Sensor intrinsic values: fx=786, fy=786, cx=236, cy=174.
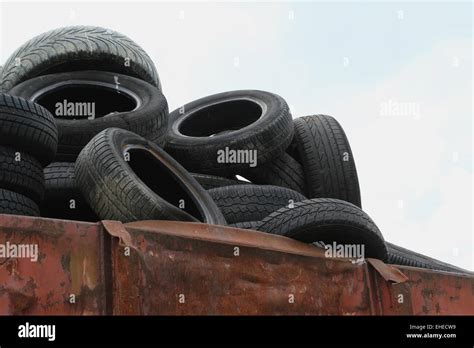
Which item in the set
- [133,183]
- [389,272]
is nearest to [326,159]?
[133,183]

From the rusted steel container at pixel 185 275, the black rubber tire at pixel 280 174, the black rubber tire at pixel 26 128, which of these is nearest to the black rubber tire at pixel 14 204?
the black rubber tire at pixel 26 128

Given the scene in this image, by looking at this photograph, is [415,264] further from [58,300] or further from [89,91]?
[58,300]

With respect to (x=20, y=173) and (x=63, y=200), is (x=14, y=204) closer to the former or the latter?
(x=20, y=173)

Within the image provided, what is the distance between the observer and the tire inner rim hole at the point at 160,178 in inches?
229

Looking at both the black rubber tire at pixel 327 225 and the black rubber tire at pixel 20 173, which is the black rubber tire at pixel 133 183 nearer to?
the black rubber tire at pixel 20 173

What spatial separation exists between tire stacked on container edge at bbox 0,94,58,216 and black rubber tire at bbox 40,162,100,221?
696 millimetres

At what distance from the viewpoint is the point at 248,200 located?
6.35 metres

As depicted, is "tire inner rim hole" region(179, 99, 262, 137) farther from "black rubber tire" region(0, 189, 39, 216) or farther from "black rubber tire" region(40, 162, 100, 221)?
"black rubber tire" region(0, 189, 39, 216)

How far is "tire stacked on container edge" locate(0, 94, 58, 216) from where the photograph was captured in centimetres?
508

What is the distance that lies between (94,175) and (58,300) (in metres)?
2.01

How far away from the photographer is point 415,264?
22.2 feet

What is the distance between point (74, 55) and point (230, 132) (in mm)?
1692

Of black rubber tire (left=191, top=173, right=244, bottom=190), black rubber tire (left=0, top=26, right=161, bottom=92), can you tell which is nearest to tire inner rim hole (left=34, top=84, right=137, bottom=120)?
black rubber tire (left=0, top=26, right=161, bottom=92)
